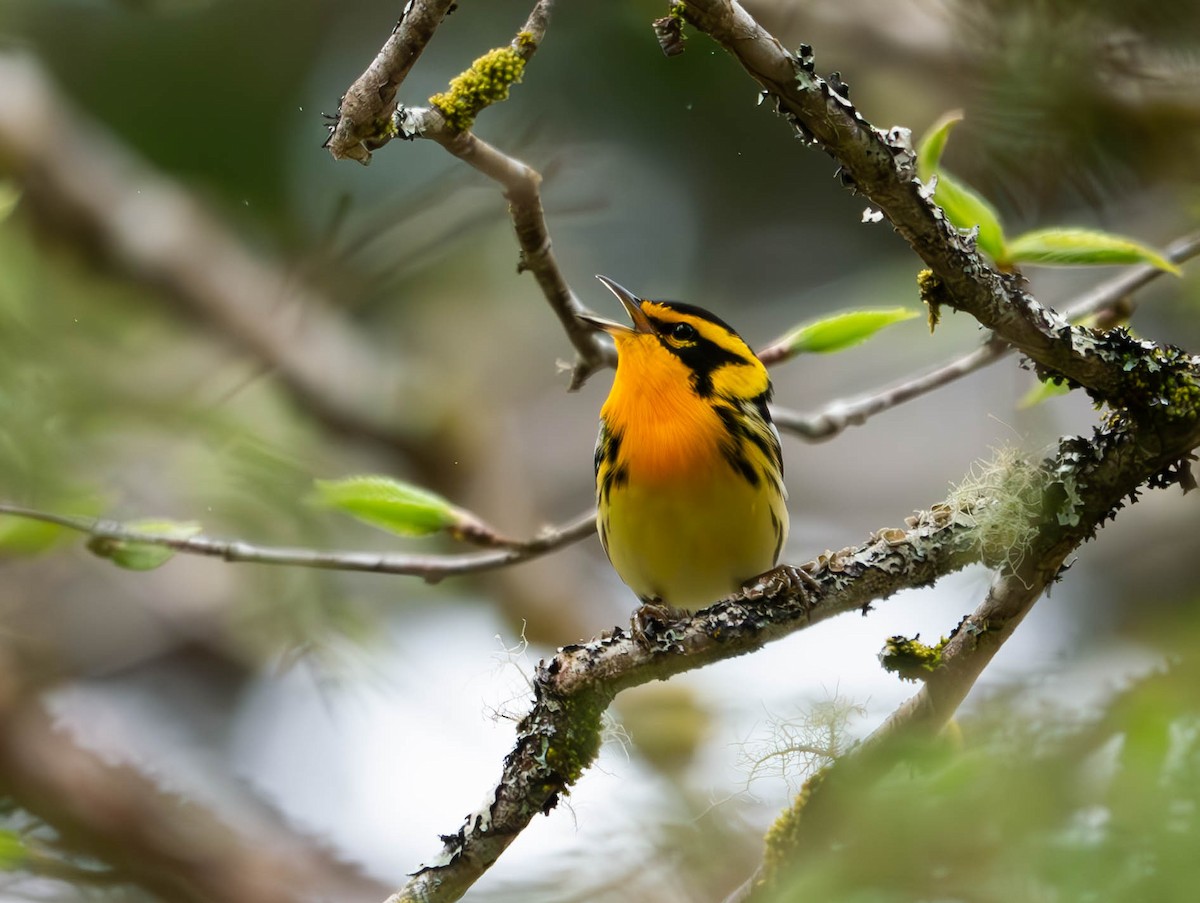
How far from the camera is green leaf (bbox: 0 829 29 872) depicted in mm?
1235

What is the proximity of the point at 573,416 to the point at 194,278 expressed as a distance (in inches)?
64.2

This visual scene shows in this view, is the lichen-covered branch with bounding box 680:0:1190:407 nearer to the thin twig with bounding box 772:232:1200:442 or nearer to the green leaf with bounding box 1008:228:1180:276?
the green leaf with bounding box 1008:228:1180:276

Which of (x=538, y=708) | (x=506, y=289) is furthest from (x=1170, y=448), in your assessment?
(x=506, y=289)

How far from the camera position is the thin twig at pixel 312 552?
153 cm

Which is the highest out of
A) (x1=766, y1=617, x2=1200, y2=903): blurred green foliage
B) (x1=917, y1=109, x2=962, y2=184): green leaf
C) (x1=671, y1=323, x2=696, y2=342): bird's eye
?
(x1=671, y1=323, x2=696, y2=342): bird's eye

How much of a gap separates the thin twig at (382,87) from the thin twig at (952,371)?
2.81 ft

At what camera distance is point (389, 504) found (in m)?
1.57

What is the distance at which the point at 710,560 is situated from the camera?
1764mm

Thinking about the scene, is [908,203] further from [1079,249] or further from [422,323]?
[422,323]

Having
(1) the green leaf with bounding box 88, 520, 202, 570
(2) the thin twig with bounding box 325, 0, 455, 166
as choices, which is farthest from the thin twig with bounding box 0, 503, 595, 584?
(2) the thin twig with bounding box 325, 0, 455, 166

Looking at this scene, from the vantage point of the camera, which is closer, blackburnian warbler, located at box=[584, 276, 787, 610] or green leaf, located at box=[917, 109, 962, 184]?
green leaf, located at box=[917, 109, 962, 184]

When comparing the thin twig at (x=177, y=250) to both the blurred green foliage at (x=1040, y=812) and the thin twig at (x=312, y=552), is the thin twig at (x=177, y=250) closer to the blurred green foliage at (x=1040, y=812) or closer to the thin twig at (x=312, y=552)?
the thin twig at (x=312, y=552)

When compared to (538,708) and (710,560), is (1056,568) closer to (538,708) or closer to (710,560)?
(538,708)

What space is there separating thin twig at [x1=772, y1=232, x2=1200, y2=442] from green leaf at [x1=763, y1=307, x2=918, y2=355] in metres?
0.13
